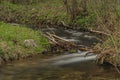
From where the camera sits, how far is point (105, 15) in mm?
26812

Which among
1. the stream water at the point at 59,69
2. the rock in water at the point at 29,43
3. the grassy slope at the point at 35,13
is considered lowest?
the grassy slope at the point at 35,13

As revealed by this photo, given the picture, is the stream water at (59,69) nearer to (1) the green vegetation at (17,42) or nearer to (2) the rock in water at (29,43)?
(1) the green vegetation at (17,42)

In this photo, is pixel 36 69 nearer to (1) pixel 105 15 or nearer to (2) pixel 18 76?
(2) pixel 18 76

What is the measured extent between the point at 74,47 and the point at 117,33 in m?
4.80

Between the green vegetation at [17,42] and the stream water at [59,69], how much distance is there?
0.73 metres

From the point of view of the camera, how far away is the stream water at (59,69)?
16.2 meters

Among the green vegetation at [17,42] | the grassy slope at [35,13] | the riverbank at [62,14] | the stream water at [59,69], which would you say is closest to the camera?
the stream water at [59,69]

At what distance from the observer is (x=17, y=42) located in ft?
71.0

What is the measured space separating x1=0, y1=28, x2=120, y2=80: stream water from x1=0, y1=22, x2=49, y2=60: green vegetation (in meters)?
0.73

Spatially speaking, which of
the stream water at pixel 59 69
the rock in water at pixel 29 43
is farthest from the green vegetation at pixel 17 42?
the stream water at pixel 59 69

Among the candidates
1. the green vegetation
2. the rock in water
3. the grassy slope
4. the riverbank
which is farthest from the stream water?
the grassy slope

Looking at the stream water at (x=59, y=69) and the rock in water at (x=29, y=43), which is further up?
the rock in water at (x=29, y=43)

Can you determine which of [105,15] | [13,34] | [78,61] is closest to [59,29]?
[105,15]

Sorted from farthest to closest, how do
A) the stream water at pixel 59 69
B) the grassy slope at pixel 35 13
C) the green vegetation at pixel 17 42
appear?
the grassy slope at pixel 35 13
the green vegetation at pixel 17 42
the stream water at pixel 59 69
